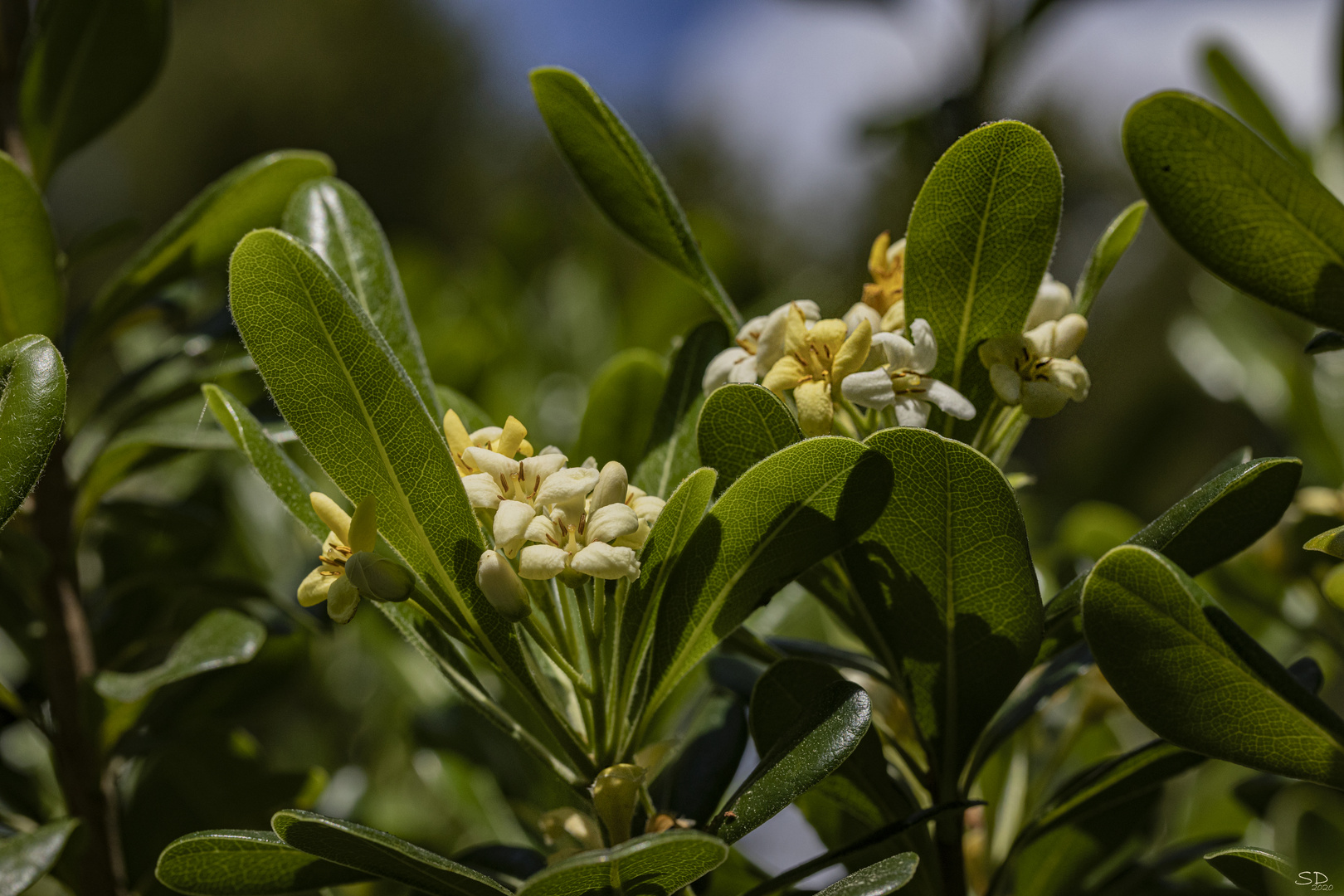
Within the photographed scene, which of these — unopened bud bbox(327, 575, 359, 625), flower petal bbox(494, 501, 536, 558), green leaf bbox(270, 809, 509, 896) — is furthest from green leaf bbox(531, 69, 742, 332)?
green leaf bbox(270, 809, 509, 896)

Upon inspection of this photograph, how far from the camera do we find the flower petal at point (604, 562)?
2.21 feet

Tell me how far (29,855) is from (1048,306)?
3.28 ft

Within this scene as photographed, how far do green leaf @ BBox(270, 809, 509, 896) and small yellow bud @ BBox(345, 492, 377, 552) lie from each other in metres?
0.18

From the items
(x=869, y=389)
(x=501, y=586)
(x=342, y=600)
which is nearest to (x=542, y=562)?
(x=501, y=586)

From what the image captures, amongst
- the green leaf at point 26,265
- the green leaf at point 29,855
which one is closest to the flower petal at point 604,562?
the green leaf at point 29,855

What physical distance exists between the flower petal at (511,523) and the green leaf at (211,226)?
0.55 meters

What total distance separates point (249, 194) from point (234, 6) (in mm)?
19613

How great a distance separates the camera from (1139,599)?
0.62m

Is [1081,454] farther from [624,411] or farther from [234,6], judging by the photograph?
[234,6]

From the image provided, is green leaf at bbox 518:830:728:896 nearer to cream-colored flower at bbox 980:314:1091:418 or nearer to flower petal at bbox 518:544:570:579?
flower petal at bbox 518:544:570:579

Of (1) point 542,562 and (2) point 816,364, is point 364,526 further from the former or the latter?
(2) point 816,364

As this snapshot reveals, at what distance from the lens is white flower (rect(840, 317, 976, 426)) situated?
0.74 meters

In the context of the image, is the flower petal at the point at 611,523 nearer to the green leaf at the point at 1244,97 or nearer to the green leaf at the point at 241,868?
the green leaf at the point at 241,868

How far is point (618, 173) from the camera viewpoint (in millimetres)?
858
